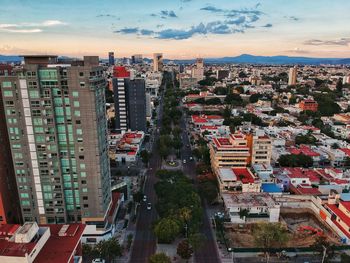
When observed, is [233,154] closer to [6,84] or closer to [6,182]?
[6,182]

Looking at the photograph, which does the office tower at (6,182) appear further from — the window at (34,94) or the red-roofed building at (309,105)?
the red-roofed building at (309,105)

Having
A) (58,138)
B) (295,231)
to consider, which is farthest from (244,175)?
(58,138)

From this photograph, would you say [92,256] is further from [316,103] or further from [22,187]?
[316,103]

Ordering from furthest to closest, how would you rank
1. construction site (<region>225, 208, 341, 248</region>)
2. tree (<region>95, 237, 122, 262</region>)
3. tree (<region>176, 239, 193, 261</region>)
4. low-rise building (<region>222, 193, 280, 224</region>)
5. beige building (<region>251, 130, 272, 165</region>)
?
beige building (<region>251, 130, 272, 165</region>), low-rise building (<region>222, 193, 280, 224</region>), construction site (<region>225, 208, 341, 248</region>), tree (<region>176, 239, 193, 261</region>), tree (<region>95, 237, 122, 262</region>)

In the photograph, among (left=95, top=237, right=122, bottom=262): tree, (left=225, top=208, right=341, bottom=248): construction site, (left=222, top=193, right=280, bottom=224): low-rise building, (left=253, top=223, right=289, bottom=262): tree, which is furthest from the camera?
(left=222, top=193, right=280, bottom=224): low-rise building

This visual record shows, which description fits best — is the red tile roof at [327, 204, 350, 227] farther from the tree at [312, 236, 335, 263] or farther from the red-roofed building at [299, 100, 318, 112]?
the red-roofed building at [299, 100, 318, 112]

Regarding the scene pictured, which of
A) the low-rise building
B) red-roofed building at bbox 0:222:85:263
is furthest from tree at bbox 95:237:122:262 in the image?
the low-rise building
